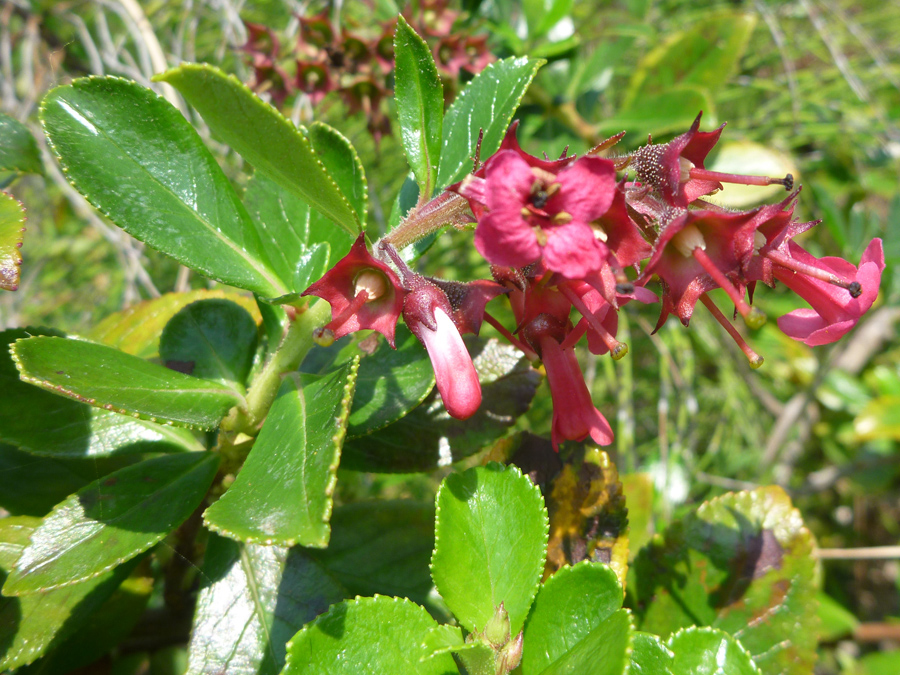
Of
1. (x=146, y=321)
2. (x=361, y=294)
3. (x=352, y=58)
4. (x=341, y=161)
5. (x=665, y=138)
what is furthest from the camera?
(x=665, y=138)

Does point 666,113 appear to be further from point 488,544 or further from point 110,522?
point 110,522

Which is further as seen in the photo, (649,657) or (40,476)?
(40,476)

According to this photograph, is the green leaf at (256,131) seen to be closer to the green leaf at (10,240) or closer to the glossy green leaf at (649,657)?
the green leaf at (10,240)

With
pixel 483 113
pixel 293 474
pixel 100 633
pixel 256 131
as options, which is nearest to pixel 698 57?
pixel 483 113

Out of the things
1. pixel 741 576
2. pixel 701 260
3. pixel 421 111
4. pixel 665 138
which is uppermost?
pixel 421 111

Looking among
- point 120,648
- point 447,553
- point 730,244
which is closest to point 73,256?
point 120,648

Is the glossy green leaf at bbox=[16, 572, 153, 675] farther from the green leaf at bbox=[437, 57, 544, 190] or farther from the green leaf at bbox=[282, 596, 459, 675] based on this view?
the green leaf at bbox=[437, 57, 544, 190]

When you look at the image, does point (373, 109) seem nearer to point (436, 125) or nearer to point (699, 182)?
point (436, 125)
